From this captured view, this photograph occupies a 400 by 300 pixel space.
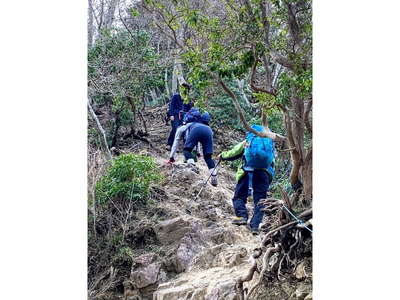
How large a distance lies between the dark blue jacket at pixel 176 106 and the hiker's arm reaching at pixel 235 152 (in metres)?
0.57

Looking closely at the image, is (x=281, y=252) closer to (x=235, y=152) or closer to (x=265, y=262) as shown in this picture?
(x=265, y=262)

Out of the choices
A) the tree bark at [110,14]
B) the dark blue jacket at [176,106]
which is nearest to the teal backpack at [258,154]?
the dark blue jacket at [176,106]

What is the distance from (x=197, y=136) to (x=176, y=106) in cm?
36

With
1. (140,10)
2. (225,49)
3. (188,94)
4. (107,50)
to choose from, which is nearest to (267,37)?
(225,49)

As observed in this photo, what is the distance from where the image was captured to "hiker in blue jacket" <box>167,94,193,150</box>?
660 centimetres

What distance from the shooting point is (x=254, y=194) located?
20.4 feet

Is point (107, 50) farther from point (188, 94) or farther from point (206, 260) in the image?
point (206, 260)

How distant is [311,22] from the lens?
5.61 metres

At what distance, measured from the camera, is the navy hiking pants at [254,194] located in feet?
20.2

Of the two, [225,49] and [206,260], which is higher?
[225,49]

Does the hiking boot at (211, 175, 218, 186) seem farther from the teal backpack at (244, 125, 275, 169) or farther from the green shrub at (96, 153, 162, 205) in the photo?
the green shrub at (96, 153, 162, 205)

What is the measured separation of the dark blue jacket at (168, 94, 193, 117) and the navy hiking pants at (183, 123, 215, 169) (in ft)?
0.63

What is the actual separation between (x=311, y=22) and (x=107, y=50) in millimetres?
2315

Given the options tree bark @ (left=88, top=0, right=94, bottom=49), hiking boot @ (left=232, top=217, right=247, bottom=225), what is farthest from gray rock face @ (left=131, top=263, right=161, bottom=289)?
tree bark @ (left=88, top=0, right=94, bottom=49)
